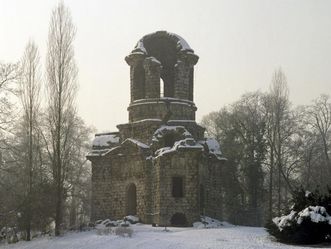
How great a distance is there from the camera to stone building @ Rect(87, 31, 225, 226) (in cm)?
3148

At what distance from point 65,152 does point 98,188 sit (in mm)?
4444

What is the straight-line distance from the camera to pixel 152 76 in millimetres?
34406

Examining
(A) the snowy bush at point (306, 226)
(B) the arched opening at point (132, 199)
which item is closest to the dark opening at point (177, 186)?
(B) the arched opening at point (132, 199)

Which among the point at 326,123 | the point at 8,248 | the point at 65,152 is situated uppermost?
the point at 326,123

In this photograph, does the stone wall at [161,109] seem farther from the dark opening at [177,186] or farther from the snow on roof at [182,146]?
the dark opening at [177,186]

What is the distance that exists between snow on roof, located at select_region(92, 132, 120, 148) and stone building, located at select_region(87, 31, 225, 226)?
0.07m

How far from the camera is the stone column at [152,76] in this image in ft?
113

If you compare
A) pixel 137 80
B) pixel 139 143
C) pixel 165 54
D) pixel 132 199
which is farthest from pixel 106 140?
pixel 165 54

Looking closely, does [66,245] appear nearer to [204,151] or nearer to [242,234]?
[242,234]

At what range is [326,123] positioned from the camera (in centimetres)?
Answer: 4553

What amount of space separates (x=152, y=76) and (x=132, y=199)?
25.5 feet

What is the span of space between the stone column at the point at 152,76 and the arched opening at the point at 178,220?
7.77 metres

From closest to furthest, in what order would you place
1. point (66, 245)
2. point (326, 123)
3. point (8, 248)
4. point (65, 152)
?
point (66, 245)
point (8, 248)
point (65, 152)
point (326, 123)

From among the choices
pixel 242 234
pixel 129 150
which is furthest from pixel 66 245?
pixel 129 150
